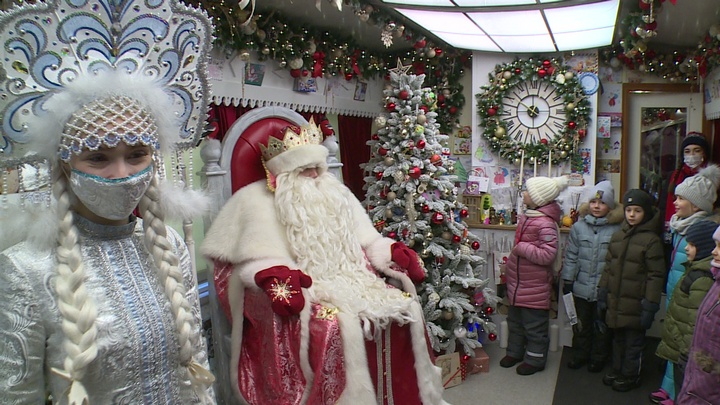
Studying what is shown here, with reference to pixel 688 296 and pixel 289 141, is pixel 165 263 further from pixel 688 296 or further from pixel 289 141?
pixel 688 296

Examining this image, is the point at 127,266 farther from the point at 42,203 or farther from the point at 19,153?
the point at 19,153

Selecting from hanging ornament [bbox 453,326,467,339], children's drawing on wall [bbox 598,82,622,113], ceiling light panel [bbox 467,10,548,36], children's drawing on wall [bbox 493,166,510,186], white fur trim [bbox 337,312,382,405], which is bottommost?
hanging ornament [bbox 453,326,467,339]

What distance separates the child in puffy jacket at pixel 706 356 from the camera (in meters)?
2.43

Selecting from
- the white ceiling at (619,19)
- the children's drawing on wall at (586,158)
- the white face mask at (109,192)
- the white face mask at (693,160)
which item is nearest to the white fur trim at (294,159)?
the white ceiling at (619,19)

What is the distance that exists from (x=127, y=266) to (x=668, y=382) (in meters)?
3.68

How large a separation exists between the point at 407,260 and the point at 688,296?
168 centimetres

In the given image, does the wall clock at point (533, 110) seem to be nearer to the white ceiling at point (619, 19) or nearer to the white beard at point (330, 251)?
the white ceiling at point (619, 19)

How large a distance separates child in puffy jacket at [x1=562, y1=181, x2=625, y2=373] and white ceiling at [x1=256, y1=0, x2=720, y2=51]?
1.37 metres

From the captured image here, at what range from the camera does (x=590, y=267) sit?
4137mm

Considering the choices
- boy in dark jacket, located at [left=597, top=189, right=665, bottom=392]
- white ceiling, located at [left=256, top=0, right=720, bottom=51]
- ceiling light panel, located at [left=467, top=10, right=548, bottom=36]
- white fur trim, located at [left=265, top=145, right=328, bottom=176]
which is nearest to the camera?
Answer: white fur trim, located at [left=265, top=145, right=328, bottom=176]

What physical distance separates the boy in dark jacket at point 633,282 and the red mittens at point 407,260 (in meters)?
1.59

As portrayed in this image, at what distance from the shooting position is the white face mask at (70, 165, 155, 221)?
1.35m

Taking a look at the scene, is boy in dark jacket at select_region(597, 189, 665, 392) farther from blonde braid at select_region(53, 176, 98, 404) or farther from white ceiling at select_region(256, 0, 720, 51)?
blonde braid at select_region(53, 176, 98, 404)

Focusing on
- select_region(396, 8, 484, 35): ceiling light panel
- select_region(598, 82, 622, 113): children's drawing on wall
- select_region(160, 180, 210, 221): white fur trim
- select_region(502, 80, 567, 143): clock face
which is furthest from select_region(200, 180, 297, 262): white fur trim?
select_region(598, 82, 622, 113): children's drawing on wall
